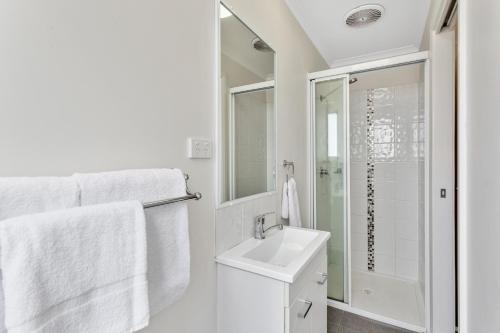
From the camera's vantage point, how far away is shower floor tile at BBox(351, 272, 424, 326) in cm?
212

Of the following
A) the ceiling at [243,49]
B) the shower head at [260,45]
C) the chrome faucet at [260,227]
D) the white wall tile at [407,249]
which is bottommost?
the white wall tile at [407,249]

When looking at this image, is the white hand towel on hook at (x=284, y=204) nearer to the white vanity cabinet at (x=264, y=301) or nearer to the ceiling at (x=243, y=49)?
the white vanity cabinet at (x=264, y=301)

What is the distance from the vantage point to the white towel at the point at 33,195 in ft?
1.68

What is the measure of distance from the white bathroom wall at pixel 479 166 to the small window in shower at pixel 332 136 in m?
1.38

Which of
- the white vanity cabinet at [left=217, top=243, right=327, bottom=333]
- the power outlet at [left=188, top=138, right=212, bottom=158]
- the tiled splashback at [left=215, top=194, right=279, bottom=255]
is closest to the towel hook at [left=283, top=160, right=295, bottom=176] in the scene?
the tiled splashback at [left=215, top=194, right=279, bottom=255]

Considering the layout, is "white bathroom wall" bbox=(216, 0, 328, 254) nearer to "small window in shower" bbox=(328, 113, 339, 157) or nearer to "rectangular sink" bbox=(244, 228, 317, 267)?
"rectangular sink" bbox=(244, 228, 317, 267)

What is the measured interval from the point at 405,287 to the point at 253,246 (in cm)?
225

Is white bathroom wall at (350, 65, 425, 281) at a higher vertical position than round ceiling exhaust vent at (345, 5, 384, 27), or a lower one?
lower

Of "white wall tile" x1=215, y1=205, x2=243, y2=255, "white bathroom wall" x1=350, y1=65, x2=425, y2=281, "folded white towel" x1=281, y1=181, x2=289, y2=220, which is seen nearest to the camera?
"white wall tile" x1=215, y1=205, x2=243, y2=255

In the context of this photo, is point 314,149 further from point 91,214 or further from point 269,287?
point 91,214

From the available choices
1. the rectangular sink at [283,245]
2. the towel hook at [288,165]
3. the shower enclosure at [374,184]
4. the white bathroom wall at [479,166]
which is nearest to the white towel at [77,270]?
the rectangular sink at [283,245]

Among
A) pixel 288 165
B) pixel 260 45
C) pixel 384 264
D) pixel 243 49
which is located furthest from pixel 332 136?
pixel 384 264

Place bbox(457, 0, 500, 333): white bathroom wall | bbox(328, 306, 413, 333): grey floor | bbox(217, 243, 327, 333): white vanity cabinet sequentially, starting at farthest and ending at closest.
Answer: bbox(328, 306, 413, 333): grey floor → bbox(217, 243, 327, 333): white vanity cabinet → bbox(457, 0, 500, 333): white bathroom wall

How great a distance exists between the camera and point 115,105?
79 cm
